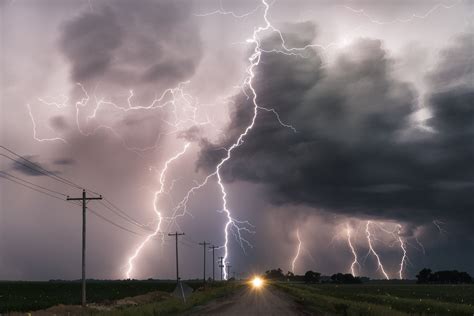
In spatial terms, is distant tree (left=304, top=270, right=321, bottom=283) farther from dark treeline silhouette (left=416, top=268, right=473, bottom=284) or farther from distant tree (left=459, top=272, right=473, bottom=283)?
distant tree (left=459, top=272, right=473, bottom=283)

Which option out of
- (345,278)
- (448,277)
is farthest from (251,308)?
(345,278)

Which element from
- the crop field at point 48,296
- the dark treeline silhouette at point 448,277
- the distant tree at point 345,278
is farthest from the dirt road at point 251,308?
the distant tree at point 345,278

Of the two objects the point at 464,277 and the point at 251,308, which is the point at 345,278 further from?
the point at 251,308

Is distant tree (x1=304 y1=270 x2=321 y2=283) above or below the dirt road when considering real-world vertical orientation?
below

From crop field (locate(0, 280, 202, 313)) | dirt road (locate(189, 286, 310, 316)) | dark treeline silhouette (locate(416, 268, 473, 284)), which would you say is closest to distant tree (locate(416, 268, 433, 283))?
dark treeline silhouette (locate(416, 268, 473, 284))

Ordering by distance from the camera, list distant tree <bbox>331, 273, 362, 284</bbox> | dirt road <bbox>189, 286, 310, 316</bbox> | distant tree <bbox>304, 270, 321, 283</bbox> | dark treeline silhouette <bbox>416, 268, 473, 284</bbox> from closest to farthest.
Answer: dirt road <bbox>189, 286, 310, 316</bbox> → dark treeline silhouette <bbox>416, 268, 473, 284</bbox> → distant tree <bbox>331, 273, 362, 284</bbox> → distant tree <bbox>304, 270, 321, 283</bbox>

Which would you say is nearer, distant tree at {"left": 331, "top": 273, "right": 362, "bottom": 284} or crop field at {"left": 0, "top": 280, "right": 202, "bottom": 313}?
crop field at {"left": 0, "top": 280, "right": 202, "bottom": 313}

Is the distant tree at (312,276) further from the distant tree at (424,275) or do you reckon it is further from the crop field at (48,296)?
the crop field at (48,296)

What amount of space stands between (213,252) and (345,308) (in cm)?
7491

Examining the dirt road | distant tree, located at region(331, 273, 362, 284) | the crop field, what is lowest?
distant tree, located at region(331, 273, 362, 284)

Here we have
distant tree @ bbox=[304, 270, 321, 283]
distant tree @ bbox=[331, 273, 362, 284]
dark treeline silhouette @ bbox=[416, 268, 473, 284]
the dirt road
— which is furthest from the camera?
distant tree @ bbox=[304, 270, 321, 283]

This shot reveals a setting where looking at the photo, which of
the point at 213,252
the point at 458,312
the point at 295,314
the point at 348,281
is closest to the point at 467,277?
the point at 348,281

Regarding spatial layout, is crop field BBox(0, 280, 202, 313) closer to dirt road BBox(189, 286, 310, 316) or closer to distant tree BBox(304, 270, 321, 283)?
dirt road BBox(189, 286, 310, 316)

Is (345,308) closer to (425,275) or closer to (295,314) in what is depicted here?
(295,314)
